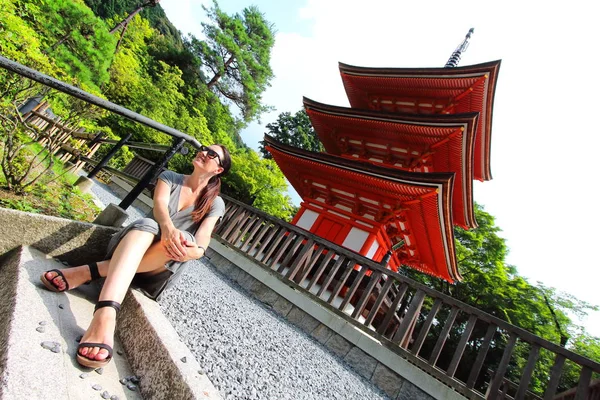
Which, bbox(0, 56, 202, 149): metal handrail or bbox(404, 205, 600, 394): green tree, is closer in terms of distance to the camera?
bbox(0, 56, 202, 149): metal handrail

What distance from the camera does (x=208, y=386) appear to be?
119 cm

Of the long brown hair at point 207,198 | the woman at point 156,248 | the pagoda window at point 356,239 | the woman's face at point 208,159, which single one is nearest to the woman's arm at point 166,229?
the woman at point 156,248

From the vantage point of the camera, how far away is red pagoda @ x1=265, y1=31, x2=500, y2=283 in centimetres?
611

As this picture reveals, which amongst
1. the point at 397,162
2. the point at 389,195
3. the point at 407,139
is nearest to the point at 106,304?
the point at 389,195

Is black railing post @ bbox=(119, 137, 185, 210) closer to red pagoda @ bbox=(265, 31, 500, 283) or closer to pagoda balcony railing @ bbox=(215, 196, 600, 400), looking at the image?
pagoda balcony railing @ bbox=(215, 196, 600, 400)

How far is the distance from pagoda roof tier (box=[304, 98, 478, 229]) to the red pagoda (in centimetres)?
3

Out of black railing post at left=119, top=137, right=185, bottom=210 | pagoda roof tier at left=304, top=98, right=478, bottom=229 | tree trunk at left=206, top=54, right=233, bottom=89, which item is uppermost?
tree trunk at left=206, top=54, right=233, bottom=89

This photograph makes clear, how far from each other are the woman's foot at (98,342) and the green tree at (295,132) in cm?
2365

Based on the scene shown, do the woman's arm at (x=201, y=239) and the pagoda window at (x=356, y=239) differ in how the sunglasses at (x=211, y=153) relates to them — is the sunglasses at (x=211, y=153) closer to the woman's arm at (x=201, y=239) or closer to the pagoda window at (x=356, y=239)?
the woman's arm at (x=201, y=239)

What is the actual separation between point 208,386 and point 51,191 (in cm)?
237

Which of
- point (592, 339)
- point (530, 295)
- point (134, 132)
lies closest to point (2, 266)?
point (134, 132)

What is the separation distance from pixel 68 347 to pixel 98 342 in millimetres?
120

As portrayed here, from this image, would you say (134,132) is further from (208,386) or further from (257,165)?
(208,386)

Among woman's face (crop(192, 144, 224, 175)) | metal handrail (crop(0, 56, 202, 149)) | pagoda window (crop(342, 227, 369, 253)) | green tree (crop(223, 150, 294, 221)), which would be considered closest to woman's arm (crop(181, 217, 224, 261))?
woman's face (crop(192, 144, 224, 175))
